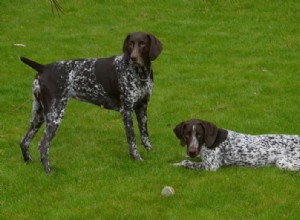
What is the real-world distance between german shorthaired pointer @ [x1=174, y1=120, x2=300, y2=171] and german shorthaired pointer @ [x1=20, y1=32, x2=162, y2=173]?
1.10m

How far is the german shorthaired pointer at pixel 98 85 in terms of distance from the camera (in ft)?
34.0

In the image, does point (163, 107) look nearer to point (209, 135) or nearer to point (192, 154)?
point (209, 135)

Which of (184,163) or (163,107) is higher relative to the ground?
(184,163)

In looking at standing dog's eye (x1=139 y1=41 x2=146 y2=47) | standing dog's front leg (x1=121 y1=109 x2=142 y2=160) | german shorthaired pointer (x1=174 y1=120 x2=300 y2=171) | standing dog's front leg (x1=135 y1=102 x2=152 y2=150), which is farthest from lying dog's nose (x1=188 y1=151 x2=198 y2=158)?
standing dog's eye (x1=139 y1=41 x2=146 y2=47)

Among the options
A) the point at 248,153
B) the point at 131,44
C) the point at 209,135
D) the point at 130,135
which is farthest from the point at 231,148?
the point at 131,44

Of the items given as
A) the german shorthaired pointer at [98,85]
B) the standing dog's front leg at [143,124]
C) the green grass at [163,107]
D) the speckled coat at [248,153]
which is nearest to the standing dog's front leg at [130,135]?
the german shorthaired pointer at [98,85]

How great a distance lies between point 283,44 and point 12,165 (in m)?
10.7

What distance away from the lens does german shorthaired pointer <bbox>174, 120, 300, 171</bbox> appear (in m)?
9.81

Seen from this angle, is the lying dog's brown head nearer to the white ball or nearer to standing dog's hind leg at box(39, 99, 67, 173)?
the white ball

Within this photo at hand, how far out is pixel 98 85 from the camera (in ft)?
35.3

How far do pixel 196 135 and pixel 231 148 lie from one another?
0.66m

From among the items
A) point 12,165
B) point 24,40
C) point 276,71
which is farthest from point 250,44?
point 12,165

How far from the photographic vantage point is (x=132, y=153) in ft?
35.1

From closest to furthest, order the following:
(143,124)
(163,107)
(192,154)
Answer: (192,154)
(143,124)
(163,107)
